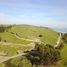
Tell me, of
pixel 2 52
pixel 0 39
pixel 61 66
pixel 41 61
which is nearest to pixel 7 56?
pixel 2 52

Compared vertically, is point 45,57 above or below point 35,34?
below

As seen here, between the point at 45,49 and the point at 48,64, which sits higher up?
the point at 45,49

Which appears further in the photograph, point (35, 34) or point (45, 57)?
point (35, 34)

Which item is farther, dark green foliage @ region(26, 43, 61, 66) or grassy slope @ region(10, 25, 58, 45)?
grassy slope @ region(10, 25, 58, 45)

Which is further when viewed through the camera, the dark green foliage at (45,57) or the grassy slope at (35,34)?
the grassy slope at (35,34)

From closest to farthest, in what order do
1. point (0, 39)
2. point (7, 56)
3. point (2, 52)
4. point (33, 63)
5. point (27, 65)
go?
point (27, 65), point (33, 63), point (7, 56), point (2, 52), point (0, 39)

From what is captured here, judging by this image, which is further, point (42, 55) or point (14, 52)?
point (14, 52)

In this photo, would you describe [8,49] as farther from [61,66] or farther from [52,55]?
[61,66]

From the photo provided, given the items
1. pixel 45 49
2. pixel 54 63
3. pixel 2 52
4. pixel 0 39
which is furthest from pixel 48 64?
pixel 0 39

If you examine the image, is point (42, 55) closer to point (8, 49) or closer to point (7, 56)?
point (7, 56)

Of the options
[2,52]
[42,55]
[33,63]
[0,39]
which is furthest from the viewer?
[0,39]
